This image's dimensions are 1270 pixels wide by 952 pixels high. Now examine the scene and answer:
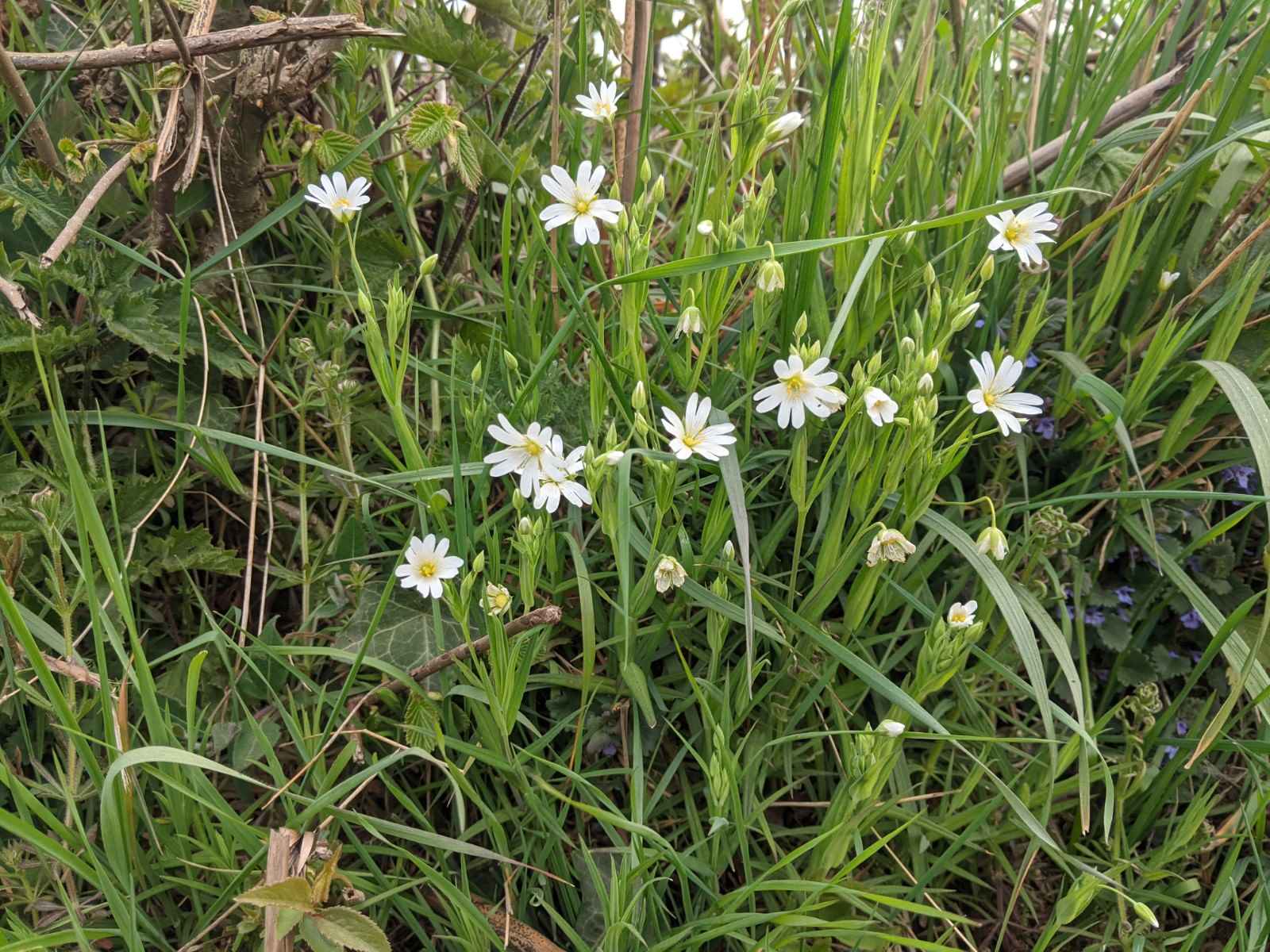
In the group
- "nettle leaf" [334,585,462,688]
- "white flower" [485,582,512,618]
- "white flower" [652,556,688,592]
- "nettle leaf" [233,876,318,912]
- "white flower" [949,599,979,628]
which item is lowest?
"nettle leaf" [334,585,462,688]

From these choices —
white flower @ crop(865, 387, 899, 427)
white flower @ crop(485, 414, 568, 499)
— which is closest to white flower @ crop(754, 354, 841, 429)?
white flower @ crop(865, 387, 899, 427)

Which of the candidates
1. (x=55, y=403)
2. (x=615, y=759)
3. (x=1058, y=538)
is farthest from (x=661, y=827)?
(x=55, y=403)

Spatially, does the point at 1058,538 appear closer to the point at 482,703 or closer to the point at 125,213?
the point at 482,703

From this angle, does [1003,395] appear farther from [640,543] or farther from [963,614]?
[640,543]

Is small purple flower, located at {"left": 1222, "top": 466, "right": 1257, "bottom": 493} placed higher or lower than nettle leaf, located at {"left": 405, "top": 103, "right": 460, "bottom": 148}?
lower

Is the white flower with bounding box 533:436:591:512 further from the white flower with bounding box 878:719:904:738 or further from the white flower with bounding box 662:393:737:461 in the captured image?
the white flower with bounding box 878:719:904:738
